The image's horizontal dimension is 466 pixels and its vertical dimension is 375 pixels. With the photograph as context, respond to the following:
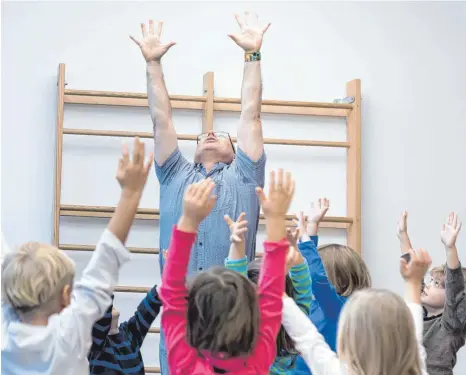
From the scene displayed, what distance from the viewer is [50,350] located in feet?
5.48

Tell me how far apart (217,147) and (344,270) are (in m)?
0.70

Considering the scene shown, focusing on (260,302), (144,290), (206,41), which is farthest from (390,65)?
(260,302)

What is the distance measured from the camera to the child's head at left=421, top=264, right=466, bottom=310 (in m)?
2.84

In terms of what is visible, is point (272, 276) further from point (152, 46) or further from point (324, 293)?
point (152, 46)

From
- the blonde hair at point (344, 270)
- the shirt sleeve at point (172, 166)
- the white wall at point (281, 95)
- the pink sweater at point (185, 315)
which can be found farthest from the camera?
the white wall at point (281, 95)

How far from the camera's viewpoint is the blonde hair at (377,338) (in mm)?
1712

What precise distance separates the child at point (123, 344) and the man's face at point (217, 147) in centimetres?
93

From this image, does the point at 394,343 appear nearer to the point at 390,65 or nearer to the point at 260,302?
the point at 260,302

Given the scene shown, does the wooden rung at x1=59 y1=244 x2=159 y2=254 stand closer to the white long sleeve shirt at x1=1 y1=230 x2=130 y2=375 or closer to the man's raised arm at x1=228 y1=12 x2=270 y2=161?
the man's raised arm at x1=228 y1=12 x2=270 y2=161

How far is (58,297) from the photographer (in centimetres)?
171

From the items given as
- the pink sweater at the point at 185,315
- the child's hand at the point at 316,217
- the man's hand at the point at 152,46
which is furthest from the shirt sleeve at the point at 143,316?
the man's hand at the point at 152,46

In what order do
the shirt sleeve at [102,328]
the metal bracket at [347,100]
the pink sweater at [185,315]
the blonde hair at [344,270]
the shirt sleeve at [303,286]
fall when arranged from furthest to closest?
the metal bracket at [347,100] → the blonde hair at [344,270] → the shirt sleeve at [303,286] → the shirt sleeve at [102,328] → the pink sweater at [185,315]

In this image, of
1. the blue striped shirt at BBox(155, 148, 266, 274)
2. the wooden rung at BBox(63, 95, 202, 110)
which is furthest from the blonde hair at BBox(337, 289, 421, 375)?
the wooden rung at BBox(63, 95, 202, 110)

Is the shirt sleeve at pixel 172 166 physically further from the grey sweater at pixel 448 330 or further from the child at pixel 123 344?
the grey sweater at pixel 448 330
